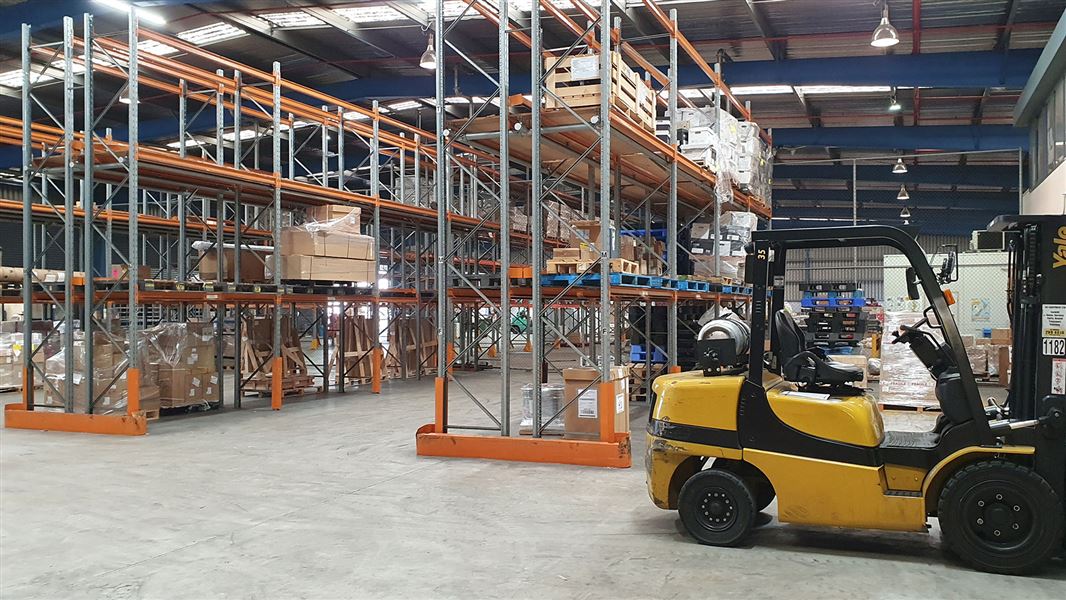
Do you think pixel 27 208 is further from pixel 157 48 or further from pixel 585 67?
pixel 585 67

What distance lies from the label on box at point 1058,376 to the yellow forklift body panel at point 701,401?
1826mm

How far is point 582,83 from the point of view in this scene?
8.77 metres

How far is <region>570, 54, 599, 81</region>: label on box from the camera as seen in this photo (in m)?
8.48

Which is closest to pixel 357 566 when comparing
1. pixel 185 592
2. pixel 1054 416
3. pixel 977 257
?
pixel 185 592

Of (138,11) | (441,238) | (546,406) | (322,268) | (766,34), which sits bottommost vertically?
(546,406)

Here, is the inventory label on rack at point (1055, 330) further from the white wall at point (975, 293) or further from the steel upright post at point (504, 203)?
the white wall at point (975, 293)

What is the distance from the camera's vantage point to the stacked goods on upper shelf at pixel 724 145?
39.1 ft

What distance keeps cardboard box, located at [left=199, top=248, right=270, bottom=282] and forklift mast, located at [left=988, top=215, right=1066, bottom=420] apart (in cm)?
1140

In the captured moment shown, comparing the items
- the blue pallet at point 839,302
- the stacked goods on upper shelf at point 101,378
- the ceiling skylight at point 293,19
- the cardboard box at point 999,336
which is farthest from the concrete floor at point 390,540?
the blue pallet at point 839,302

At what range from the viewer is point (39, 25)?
12.5 metres

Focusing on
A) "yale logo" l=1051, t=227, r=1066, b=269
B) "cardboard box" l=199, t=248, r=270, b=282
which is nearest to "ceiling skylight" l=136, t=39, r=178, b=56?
"cardboard box" l=199, t=248, r=270, b=282

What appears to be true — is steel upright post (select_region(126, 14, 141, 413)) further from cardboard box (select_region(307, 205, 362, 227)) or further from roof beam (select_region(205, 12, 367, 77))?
roof beam (select_region(205, 12, 367, 77))

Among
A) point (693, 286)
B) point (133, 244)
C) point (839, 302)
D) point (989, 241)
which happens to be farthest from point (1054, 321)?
point (839, 302)

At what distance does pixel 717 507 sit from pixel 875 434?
1.13m
